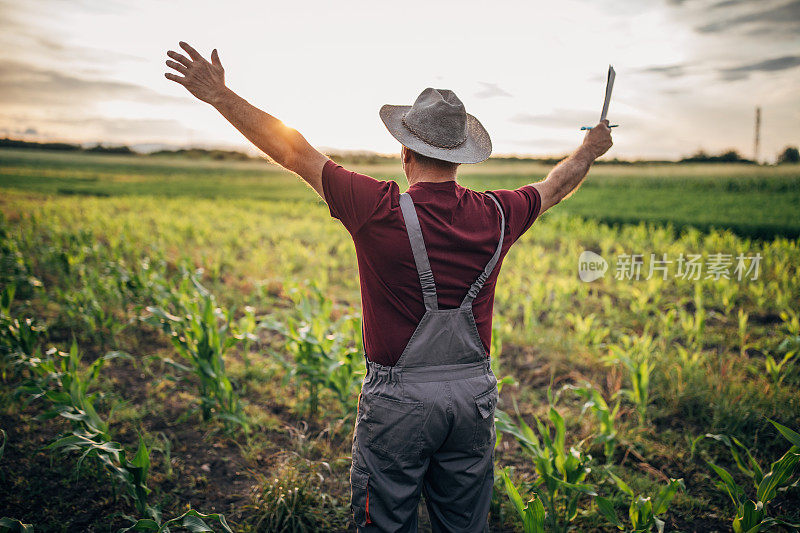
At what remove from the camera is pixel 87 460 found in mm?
3025

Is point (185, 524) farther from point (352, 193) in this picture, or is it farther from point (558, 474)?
point (558, 474)

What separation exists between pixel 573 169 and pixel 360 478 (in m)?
1.82

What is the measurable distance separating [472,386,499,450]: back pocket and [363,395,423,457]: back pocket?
0.84 feet

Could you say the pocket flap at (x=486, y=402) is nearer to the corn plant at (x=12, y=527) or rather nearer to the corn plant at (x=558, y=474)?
the corn plant at (x=558, y=474)

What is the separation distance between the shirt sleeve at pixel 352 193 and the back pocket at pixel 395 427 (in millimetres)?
703

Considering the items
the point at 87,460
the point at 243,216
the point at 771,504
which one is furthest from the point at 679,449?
the point at 243,216

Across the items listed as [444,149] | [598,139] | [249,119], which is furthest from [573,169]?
[249,119]

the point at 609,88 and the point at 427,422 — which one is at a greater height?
the point at 609,88

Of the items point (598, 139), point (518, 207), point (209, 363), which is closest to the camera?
point (518, 207)

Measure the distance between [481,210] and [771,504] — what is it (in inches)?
114

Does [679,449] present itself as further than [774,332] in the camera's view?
No

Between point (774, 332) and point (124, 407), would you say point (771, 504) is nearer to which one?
point (774, 332)

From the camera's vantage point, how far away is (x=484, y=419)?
1.89 m

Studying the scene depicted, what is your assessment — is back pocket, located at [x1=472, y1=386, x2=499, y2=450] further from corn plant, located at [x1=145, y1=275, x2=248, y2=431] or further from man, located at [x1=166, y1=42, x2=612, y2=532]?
corn plant, located at [x1=145, y1=275, x2=248, y2=431]
